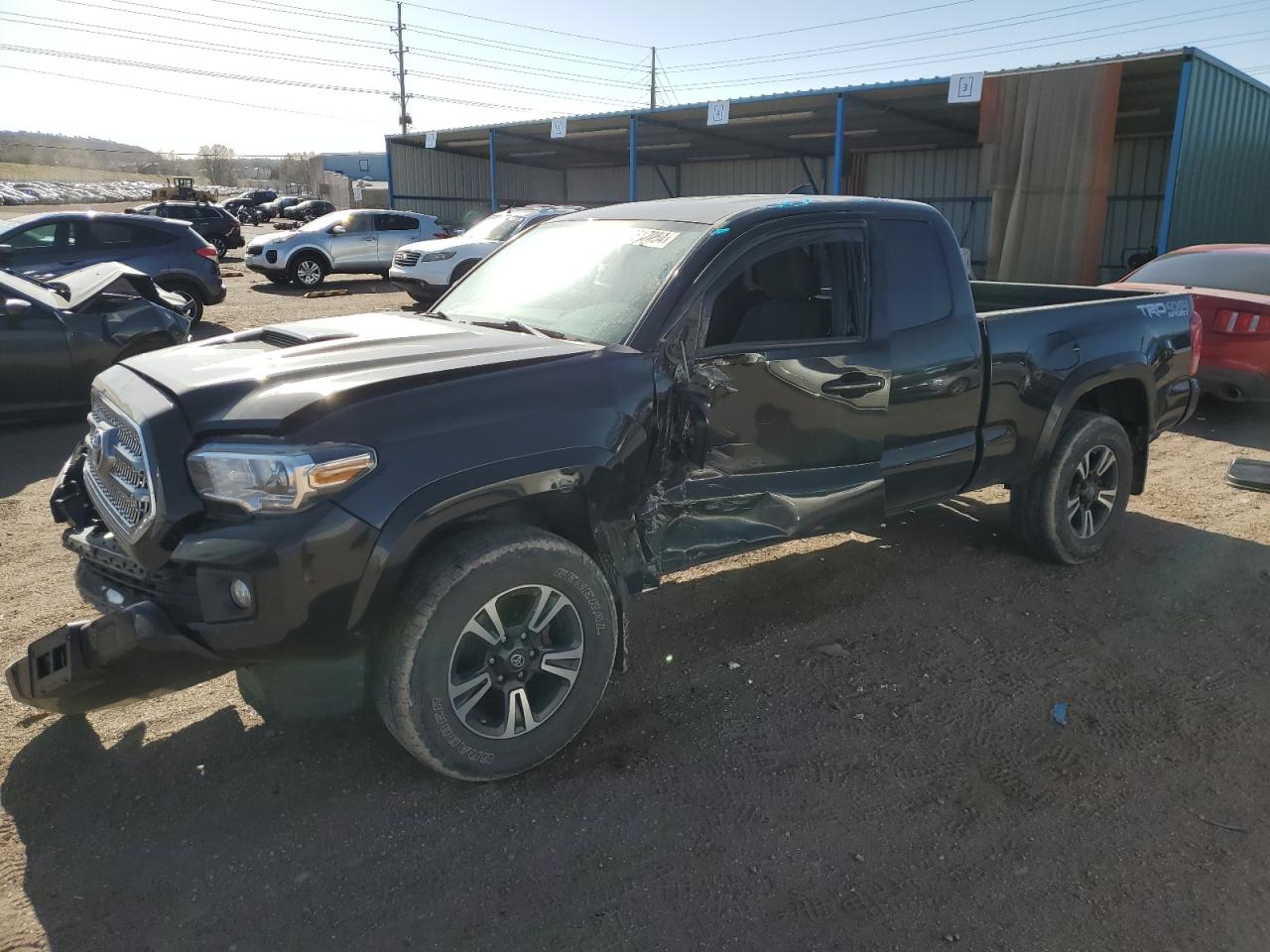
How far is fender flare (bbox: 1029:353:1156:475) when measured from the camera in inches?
192

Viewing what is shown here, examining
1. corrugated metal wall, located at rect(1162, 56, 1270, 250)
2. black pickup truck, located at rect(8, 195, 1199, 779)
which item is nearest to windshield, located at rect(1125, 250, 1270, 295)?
corrugated metal wall, located at rect(1162, 56, 1270, 250)

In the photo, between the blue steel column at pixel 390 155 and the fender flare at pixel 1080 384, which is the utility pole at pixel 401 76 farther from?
the fender flare at pixel 1080 384

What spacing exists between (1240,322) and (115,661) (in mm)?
8908

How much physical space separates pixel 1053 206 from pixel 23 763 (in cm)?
1544

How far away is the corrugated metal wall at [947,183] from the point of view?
23250 mm

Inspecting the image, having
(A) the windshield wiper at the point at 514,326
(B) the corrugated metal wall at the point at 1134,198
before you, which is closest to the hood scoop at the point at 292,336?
(A) the windshield wiper at the point at 514,326

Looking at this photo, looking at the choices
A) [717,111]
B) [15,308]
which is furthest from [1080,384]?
[717,111]

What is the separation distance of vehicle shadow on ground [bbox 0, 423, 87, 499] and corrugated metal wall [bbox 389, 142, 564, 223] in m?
25.1

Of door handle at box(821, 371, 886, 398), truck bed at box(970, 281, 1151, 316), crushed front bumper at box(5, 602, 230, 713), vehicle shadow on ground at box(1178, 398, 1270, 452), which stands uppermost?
truck bed at box(970, 281, 1151, 316)

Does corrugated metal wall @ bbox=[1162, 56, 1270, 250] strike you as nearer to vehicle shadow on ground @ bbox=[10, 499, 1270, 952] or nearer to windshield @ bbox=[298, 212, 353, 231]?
vehicle shadow on ground @ bbox=[10, 499, 1270, 952]

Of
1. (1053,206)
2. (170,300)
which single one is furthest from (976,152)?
(170,300)

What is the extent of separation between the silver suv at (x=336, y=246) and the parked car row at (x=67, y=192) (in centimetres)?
4728

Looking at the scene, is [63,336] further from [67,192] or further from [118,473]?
[67,192]

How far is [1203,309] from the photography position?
27.3 ft
